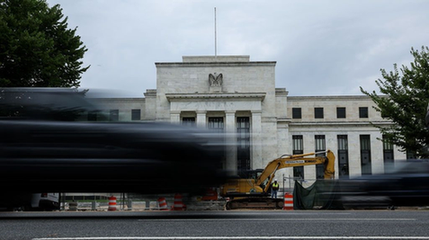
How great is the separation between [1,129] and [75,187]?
1.51m

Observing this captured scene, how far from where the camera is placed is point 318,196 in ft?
70.1

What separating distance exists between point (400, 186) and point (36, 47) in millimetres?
16551

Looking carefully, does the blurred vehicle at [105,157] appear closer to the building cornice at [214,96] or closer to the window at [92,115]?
the window at [92,115]

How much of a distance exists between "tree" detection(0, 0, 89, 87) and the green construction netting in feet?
40.1

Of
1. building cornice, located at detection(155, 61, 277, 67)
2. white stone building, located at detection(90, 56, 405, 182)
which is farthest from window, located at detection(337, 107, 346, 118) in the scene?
building cornice, located at detection(155, 61, 277, 67)

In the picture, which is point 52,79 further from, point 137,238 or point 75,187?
point 137,238

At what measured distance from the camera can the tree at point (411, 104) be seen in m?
27.6

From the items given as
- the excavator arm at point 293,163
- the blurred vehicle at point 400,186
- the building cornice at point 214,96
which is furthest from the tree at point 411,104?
the building cornice at point 214,96

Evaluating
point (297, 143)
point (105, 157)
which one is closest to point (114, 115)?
point (105, 157)

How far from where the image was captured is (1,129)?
8.31 meters

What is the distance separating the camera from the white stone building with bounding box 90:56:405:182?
188ft

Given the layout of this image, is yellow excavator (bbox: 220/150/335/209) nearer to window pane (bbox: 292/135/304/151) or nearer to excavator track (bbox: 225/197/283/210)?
excavator track (bbox: 225/197/283/210)

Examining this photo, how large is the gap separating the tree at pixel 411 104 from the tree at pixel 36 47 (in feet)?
54.8

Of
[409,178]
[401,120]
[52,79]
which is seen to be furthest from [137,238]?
[401,120]
